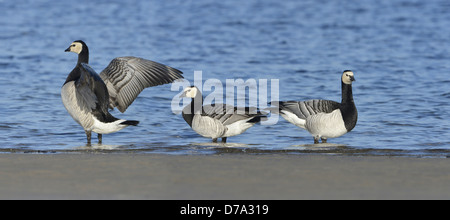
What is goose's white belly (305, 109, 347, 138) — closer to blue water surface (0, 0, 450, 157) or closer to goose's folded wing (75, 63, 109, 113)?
blue water surface (0, 0, 450, 157)

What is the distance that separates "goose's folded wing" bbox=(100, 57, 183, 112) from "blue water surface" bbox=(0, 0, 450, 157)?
24.7 inches

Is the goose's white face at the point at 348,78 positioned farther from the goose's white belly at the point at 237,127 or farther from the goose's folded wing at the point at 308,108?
the goose's white belly at the point at 237,127

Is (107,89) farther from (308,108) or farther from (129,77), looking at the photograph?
(308,108)

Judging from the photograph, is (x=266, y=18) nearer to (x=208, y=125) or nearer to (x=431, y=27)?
(x=431, y=27)

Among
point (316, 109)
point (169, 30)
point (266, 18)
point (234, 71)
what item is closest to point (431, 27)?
point (266, 18)

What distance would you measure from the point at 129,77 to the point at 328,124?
2.93 metres

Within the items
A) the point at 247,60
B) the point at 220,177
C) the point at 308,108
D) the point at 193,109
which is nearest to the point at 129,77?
the point at 193,109

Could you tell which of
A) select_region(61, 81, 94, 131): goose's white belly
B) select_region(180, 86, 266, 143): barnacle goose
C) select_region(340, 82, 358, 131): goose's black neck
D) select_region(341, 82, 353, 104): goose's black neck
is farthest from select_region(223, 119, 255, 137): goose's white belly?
select_region(61, 81, 94, 131): goose's white belly

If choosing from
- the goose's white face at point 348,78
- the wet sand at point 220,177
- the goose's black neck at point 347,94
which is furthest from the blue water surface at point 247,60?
the wet sand at point 220,177

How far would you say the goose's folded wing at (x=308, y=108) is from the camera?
11.0m

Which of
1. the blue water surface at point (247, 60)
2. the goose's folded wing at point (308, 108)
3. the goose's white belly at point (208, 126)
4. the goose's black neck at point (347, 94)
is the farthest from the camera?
the goose's black neck at point (347, 94)

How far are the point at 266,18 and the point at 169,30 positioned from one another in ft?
17.9

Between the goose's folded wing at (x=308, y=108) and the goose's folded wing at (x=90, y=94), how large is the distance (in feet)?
8.37

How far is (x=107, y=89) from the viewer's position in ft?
36.0
